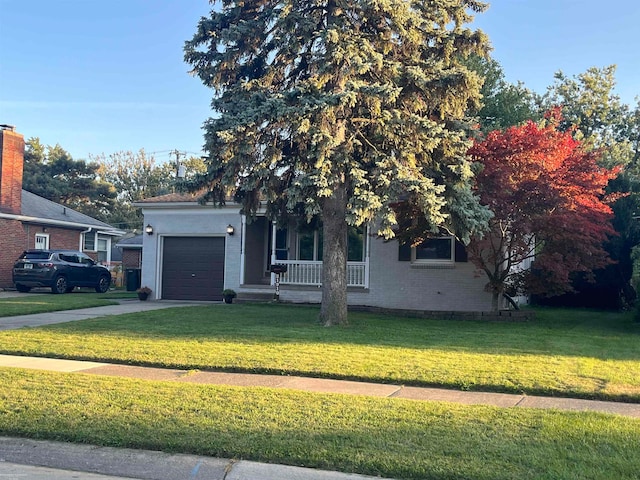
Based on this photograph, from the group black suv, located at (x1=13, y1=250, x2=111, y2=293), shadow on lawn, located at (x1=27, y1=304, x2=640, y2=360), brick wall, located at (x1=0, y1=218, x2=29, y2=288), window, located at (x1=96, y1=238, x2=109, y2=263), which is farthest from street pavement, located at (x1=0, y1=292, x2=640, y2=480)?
window, located at (x1=96, y1=238, x2=109, y2=263)

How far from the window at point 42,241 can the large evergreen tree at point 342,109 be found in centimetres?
1654

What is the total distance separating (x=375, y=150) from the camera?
12695 millimetres

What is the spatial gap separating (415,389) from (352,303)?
34.8 feet

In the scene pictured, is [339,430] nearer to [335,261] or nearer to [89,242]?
[335,261]

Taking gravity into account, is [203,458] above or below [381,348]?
below

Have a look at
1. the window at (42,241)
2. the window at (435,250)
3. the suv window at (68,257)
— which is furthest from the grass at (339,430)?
the window at (42,241)

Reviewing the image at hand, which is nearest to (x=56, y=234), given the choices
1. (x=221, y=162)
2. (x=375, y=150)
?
(x=221, y=162)

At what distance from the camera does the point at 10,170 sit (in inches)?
1013

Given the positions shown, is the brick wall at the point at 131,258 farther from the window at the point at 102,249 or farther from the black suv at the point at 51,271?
the black suv at the point at 51,271

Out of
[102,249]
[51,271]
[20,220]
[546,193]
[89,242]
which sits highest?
[20,220]

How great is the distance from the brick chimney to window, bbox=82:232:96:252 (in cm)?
534

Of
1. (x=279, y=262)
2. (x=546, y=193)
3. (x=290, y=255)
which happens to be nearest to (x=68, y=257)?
(x=290, y=255)

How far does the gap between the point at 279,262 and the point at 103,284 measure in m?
10.0

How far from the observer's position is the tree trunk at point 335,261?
13484 mm
